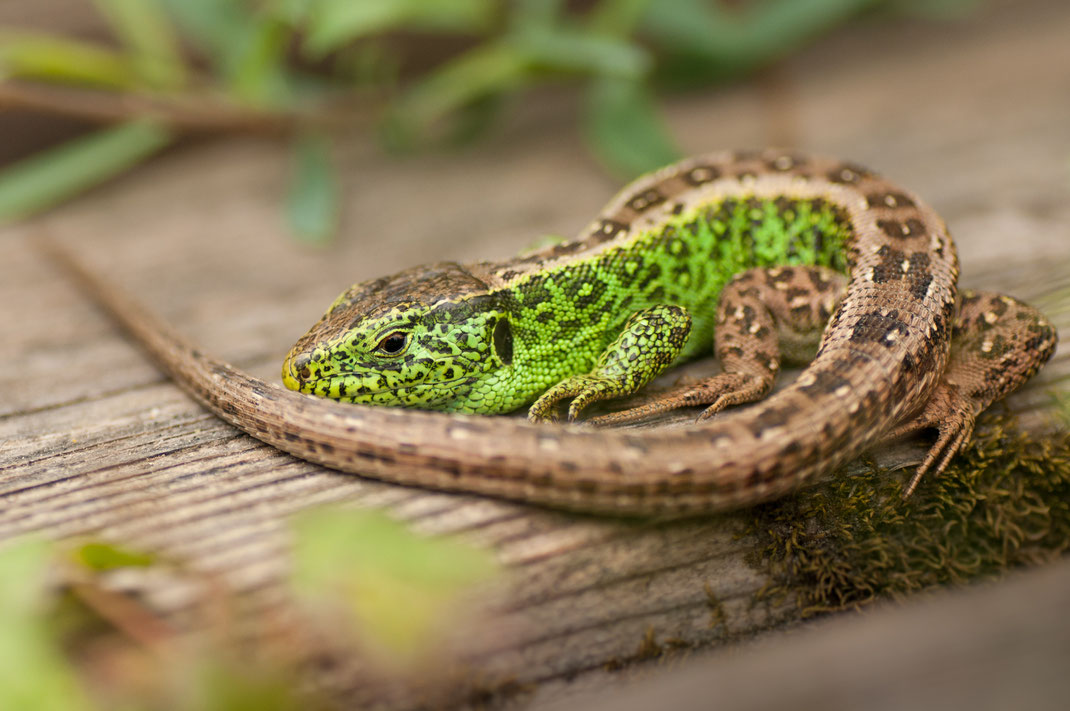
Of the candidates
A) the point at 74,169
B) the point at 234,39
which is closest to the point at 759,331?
the point at 234,39

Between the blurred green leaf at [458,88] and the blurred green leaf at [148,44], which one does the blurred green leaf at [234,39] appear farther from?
the blurred green leaf at [458,88]

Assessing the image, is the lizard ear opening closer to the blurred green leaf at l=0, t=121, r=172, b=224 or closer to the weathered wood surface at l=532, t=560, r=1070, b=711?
the weathered wood surface at l=532, t=560, r=1070, b=711

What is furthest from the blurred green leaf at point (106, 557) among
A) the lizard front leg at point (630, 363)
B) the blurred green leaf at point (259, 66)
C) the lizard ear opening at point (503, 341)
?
the blurred green leaf at point (259, 66)

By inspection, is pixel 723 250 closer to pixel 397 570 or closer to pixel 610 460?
pixel 610 460

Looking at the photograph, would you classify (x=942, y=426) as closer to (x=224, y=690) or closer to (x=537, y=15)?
(x=224, y=690)

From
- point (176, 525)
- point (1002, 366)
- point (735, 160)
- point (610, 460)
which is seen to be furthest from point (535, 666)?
point (735, 160)

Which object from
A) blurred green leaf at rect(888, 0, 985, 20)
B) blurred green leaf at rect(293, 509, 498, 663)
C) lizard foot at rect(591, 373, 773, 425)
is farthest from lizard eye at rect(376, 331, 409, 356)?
blurred green leaf at rect(888, 0, 985, 20)
